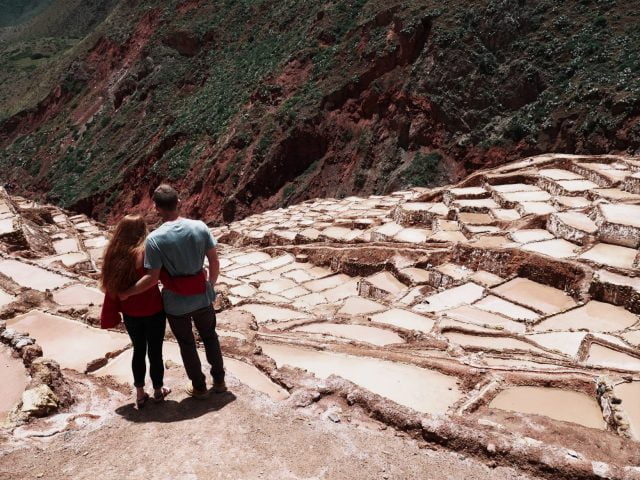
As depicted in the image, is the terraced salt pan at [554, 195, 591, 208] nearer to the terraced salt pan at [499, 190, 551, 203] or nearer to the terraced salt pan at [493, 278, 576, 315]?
the terraced salt pan at [499, 190, 551, 203]

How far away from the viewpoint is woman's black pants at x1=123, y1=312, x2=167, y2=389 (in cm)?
327

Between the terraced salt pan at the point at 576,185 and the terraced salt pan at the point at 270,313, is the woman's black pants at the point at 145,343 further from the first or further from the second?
the terraced salt pan at the point at 576,185

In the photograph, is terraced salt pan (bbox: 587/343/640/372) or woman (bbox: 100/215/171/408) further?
terraced salt pan (bbox: 587/343/640/372)

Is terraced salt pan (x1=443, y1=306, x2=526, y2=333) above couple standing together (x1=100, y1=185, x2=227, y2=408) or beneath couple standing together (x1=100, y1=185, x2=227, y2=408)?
beneath

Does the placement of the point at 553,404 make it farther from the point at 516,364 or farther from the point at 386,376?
the point at 386,376

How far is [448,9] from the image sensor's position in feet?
84.7

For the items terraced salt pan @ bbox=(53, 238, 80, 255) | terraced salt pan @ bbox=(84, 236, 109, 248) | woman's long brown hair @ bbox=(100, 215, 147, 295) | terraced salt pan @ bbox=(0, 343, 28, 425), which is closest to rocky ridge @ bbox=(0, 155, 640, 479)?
terraced salt pan @ bbox=(53, 238, 80, 255)

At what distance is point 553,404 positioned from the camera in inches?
152

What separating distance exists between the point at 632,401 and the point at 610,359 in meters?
1.10

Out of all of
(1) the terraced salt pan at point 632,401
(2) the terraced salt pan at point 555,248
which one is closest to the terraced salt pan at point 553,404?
(1) the terraced salt pan at point 632,401

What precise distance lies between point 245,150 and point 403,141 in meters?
8.49

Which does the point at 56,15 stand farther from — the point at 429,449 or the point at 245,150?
the point at 429,449

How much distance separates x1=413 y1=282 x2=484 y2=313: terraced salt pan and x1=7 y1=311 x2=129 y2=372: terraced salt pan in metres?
3.74

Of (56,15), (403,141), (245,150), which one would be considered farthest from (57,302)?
(56,15)
